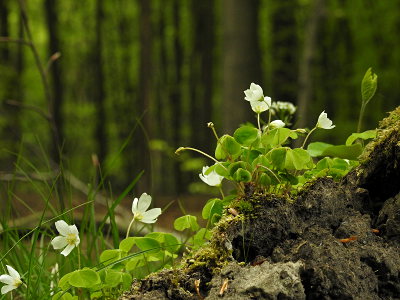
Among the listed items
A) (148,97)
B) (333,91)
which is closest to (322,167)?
(148,97)

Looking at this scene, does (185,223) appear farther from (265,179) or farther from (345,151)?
(345,151)

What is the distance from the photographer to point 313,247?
1729mm

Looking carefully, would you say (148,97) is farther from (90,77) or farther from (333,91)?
(90,77)

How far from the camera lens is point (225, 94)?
8.71 metres

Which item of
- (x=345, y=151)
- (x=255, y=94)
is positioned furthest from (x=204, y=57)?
(x=255, y=94)

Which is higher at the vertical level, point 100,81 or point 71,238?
point 71,238

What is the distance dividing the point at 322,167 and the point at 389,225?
1.21 ft

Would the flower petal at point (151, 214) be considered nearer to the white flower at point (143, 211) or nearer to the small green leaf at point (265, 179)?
the white flower at point (143, 211)

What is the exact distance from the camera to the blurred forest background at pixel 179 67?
9195 millimetres

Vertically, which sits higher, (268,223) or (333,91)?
(268,223)

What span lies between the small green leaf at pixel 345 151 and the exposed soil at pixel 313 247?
0.18 meters

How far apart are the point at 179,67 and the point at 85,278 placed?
23.9 m

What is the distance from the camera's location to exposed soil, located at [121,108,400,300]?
1618 mm

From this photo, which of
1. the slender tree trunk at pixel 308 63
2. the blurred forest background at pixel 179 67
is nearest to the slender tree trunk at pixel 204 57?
the blurred forest background at pixel 179 67
